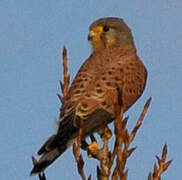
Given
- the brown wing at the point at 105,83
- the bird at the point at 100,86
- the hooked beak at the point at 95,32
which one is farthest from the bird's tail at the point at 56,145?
the hooked beak at the point at 95,32

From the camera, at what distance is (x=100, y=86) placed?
5.22m

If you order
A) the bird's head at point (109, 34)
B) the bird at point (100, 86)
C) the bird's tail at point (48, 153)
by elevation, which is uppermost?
the bird's head at point (109, 34)

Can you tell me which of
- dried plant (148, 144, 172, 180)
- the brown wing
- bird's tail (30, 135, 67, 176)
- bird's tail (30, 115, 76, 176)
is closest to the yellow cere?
the brown wing

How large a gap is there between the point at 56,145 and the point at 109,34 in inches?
92.1

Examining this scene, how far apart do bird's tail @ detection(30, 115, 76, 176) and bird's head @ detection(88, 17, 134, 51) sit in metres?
1.78

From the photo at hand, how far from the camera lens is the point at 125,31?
6.68 m

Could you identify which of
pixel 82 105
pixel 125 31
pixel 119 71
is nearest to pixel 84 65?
pixel 119 71

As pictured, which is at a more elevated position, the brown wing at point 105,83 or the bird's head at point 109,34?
the bird's head at point 109,34

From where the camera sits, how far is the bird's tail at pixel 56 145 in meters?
4.20

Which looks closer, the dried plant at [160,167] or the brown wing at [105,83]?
the dried plant at [160,167]

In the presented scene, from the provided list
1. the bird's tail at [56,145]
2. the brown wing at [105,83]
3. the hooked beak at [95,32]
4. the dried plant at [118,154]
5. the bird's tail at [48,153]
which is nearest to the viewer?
the dried plant at [118,154]

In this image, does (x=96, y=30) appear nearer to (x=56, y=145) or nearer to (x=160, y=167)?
(x=56, y=145)

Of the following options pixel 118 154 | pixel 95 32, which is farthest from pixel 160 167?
pixel 95 32

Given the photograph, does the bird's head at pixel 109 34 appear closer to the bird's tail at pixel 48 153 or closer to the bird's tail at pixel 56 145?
the bird's tail at pixel 56 145
